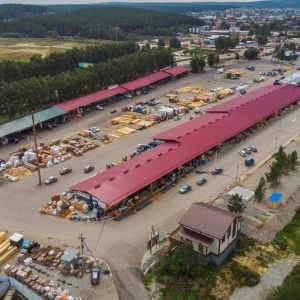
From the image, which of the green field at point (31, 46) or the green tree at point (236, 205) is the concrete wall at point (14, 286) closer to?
the green tree at point (236, 205)

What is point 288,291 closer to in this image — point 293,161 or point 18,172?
point 293,161

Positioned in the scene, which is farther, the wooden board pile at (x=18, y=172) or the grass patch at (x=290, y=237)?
the wooden board pile at (x=18, y=172)

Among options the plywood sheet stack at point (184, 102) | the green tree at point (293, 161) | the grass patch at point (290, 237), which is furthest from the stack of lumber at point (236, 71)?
the grass patch at point (290, 237)

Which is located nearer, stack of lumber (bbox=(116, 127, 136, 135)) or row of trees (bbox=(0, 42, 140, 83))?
stack of lumber (bbox=(116, 127, 136, 135))

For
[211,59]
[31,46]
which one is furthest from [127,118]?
[31,46]

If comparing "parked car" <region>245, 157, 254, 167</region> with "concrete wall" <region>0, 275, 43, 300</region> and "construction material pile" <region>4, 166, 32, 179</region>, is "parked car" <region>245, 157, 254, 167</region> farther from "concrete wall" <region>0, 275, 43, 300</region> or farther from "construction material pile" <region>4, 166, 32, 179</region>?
"concrete wall" <region>0, 275, 43, 300</region>

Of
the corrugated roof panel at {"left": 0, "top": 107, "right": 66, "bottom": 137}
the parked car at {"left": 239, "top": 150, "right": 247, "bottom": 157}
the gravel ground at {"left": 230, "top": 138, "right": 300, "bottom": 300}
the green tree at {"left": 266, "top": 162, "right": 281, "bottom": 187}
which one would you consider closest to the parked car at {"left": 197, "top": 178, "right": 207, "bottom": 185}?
the gravel ground at {"left": 230, "top": 138, "right": 300, "bottom": 300}

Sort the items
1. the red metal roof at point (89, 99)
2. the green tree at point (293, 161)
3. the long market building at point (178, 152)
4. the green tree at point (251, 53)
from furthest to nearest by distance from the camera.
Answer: the green tree at point (251, 53) → the red metal roof at point (89, 99) → the green tree at point (293, 161) → the long market building at point (178, 152)

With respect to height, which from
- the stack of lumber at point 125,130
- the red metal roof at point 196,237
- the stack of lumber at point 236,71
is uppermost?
the red metal roof at point 196,237

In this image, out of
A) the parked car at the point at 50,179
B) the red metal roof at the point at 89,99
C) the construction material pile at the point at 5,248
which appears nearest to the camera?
the construction material pile at the point at 5,248
